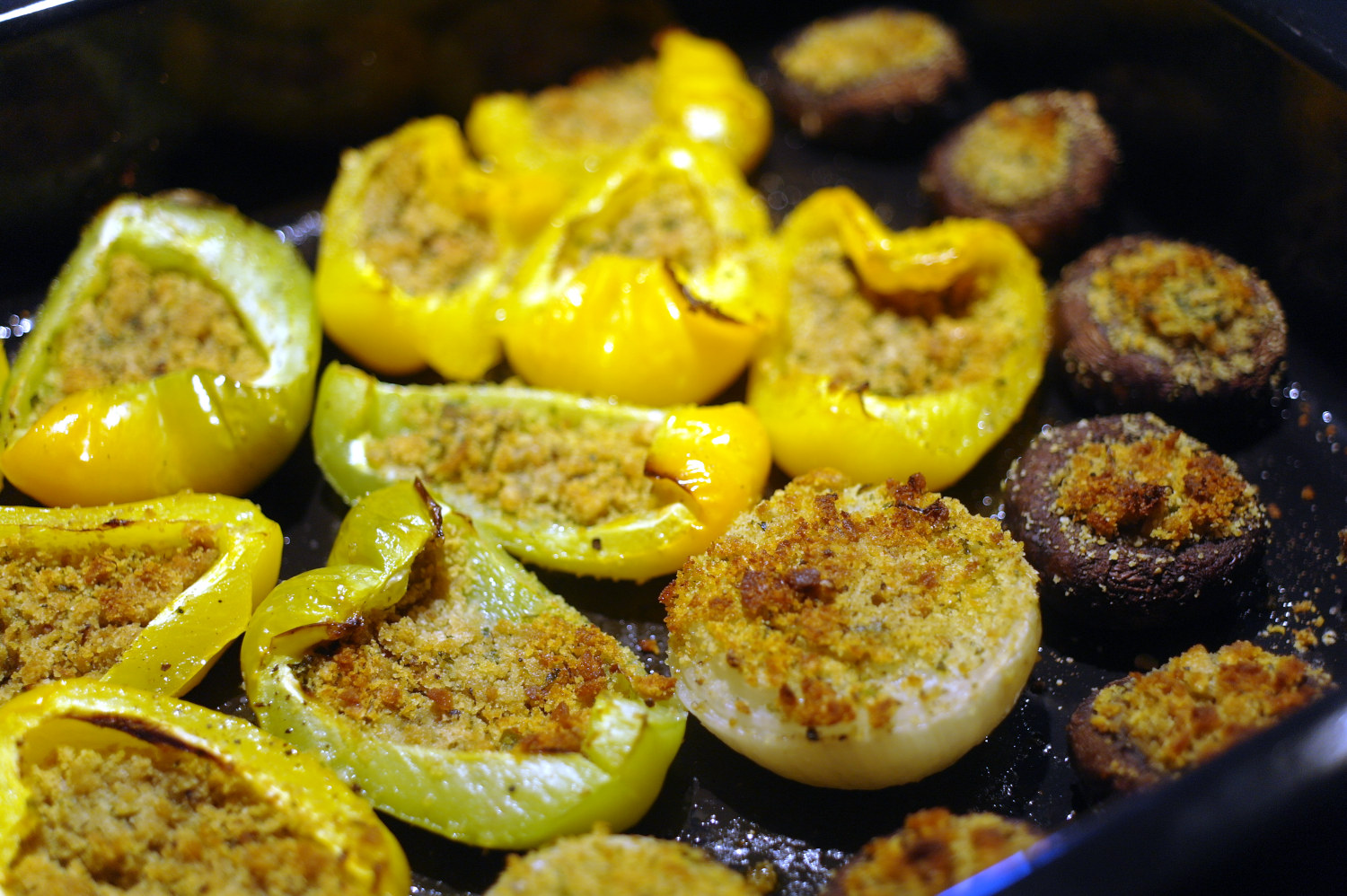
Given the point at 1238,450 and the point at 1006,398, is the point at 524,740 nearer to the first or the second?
the point at 1006,398

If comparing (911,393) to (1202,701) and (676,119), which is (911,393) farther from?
(676,119)

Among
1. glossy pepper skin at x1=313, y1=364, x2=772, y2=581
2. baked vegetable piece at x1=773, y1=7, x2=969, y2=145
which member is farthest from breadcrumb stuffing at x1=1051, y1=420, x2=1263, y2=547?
baked vegetable piece at x1=773, y1=7, x2=969, y2=145

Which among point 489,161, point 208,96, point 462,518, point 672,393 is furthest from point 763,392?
point 208,96

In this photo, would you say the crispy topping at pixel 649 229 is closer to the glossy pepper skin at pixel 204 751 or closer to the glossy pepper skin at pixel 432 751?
the glossy pepper skin at pixel 432 751

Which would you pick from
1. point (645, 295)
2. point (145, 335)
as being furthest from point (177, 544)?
point (645, 295)

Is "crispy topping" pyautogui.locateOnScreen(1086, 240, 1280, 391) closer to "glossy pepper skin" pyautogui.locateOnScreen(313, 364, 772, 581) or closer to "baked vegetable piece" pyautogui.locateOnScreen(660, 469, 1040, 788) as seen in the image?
"baked vegetable piece" pyautogui.locateOnScreen(660, 469, 1040, 788)

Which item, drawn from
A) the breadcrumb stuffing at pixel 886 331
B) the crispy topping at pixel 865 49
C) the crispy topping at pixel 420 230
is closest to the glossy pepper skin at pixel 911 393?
the breadcrumb stuffing at pixel 886 331

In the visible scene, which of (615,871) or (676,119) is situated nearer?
(615,871)
